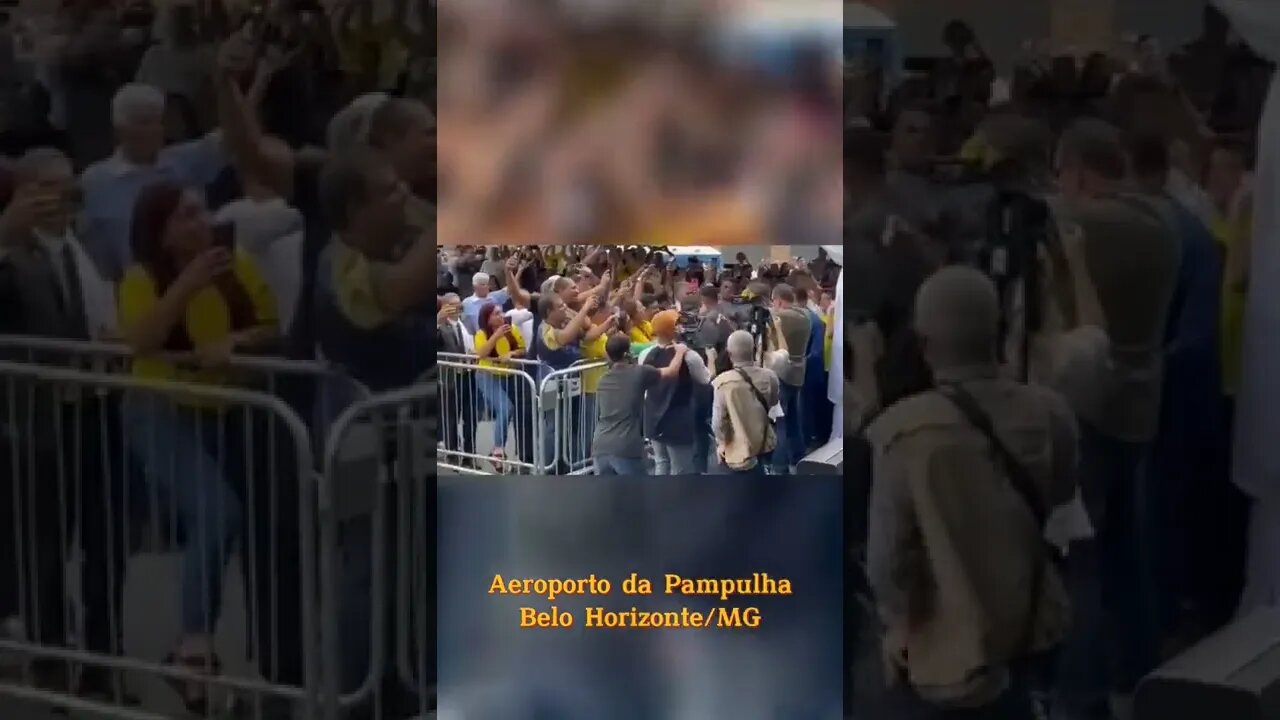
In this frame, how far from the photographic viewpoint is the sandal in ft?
8.03

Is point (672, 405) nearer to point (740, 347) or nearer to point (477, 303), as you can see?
point (740, 347)

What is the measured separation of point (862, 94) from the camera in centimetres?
237

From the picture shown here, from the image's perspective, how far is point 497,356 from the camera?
7.85 ft

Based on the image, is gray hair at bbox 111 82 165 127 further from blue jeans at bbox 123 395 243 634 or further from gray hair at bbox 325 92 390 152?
blue jeans at bbox 123 395 243 634

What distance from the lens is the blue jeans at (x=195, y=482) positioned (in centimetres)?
243

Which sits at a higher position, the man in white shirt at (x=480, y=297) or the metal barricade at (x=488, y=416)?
the man in white shirt at (x=480, y=297)

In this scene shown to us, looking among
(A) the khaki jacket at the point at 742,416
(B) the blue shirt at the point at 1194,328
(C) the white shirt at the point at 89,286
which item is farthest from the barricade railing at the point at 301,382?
(B) the blue shirt at the point at 1194,328

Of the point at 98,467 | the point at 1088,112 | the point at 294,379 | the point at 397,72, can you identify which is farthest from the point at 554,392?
the point at 1088,112

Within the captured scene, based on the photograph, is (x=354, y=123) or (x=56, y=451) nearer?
(x=354, y=123)

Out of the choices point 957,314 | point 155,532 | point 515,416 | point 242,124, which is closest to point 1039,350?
point 957,314

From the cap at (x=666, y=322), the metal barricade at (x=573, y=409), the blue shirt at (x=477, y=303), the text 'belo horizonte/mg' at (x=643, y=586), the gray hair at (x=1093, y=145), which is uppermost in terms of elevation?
the gray hair at (x=1093, y=145)

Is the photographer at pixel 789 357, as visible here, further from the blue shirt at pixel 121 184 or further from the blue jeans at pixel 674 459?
the blue shirt at pixel 121 184

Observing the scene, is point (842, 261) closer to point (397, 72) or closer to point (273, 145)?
point (397, 72)

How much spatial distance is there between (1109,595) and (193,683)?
180 centimetres
